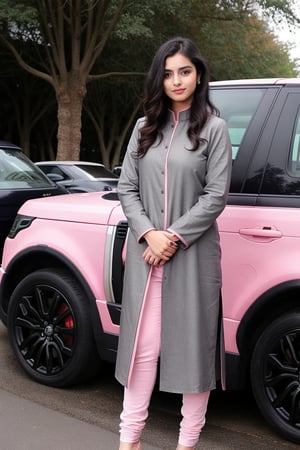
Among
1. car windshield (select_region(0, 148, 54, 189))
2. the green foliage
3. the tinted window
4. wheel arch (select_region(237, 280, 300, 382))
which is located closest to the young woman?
Result: wheel arch (select_region(237, 280, 300, 382))

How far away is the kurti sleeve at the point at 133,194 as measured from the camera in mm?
2373

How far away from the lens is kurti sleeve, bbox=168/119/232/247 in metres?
2.29

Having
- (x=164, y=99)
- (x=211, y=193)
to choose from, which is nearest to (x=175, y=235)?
(x=211, y=193)

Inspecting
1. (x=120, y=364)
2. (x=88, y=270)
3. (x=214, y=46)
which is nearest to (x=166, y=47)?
(x=120, y=364)

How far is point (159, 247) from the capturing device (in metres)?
2.29

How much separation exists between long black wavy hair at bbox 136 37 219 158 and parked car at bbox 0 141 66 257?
3887 millimetres

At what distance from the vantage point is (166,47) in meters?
2.38

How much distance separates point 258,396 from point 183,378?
0.81m

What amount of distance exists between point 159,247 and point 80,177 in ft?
29.6

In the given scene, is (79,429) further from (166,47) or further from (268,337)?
(166,47)

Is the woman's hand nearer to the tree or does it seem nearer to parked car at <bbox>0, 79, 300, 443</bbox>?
parked car at <bbox>0, 79, 300, 443</bbox>

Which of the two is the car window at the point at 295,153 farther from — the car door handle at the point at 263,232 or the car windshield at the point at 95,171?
the car windshield at the point at 95,171

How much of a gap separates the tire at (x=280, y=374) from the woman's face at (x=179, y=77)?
1226 millimetres

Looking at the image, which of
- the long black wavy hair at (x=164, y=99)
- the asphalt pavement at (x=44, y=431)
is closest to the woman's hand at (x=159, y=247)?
the long black wavy hair at (x=164, y=99)
